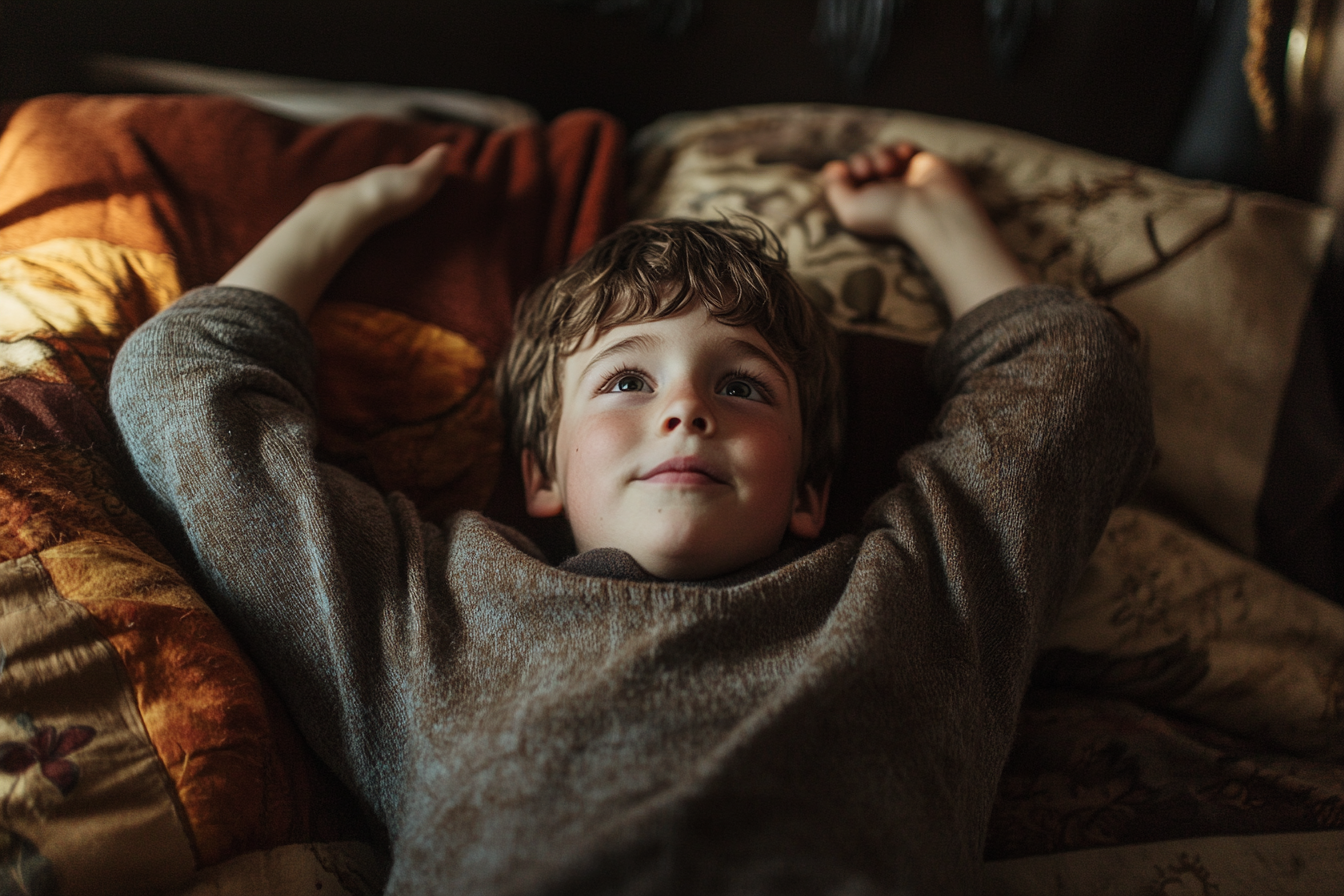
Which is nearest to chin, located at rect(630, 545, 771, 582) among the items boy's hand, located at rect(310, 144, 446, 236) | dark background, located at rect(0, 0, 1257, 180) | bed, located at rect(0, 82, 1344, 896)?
bed, located at rect(0, 82, 1344, 896)

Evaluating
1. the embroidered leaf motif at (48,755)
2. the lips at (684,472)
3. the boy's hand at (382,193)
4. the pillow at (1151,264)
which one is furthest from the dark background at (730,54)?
the embroidered leaf motif at (48,755)

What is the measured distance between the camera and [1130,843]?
72 centimetres

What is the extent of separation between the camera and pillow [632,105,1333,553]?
0.96 meters

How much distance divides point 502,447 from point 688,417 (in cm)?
31

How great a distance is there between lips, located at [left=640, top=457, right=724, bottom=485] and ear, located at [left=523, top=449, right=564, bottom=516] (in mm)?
176

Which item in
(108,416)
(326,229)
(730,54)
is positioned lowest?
(108,416)

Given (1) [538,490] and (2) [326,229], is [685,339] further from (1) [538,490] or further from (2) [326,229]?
(2) [326,229]

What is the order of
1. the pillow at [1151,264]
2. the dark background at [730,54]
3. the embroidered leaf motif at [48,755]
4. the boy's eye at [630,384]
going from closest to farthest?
the embroidered leaf motif at [48,755], the boy's eye at [630,384], the pillow at [1151,264], the dark background at [730,54]

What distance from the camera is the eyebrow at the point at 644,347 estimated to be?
0.75 meters

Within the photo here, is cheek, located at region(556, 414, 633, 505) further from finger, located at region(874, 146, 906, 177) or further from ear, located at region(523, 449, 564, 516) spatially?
finger, located at region(874, 146, 906, 177)

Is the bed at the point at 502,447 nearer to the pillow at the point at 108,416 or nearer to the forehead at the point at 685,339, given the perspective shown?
the pillow at the point at 108,416

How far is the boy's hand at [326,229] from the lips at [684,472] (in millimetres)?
434

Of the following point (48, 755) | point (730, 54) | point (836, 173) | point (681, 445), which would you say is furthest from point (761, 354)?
point (730, 54)

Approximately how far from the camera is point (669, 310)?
76 cm
